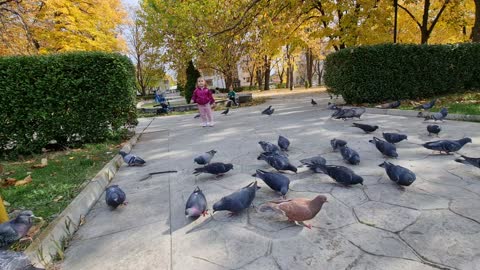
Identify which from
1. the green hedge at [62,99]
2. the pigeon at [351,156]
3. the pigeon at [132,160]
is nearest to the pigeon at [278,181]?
the pigeon at [351,156]

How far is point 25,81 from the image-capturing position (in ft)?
23.2

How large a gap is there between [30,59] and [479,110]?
11.6 metres

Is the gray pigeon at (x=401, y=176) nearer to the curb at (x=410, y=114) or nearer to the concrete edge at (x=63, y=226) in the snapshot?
the concrete edge at (x=63, y=226)

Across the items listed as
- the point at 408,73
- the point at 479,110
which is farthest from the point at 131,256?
the point at 408,73

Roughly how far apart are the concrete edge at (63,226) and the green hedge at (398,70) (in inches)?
394

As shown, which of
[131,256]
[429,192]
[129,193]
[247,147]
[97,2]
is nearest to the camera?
[131,256]

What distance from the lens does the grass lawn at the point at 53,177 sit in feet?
12.0

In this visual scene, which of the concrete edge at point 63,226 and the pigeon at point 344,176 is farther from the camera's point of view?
the pigeon at point 344,176

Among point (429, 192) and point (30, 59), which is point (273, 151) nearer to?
point (429, 192)

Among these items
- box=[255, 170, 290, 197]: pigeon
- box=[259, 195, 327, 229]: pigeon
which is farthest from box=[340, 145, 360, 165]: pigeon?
box=[259, 195, 327, 229]: pigeon

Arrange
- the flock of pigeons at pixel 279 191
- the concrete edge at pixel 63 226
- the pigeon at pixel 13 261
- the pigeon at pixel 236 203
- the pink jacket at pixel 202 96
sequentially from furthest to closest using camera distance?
the pink jacket at pixel 202 96, the pigeon at pixel 236 203, the flock of pigeons at pixel 279 191, the concrete edge at pixel 63 226, the pigeon at pixel 13 261

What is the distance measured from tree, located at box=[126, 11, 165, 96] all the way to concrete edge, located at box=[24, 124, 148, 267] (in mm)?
22267

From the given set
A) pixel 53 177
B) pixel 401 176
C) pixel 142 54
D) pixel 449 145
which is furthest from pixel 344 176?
pixel 142 54

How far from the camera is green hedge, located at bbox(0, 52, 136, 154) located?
7.05 m
